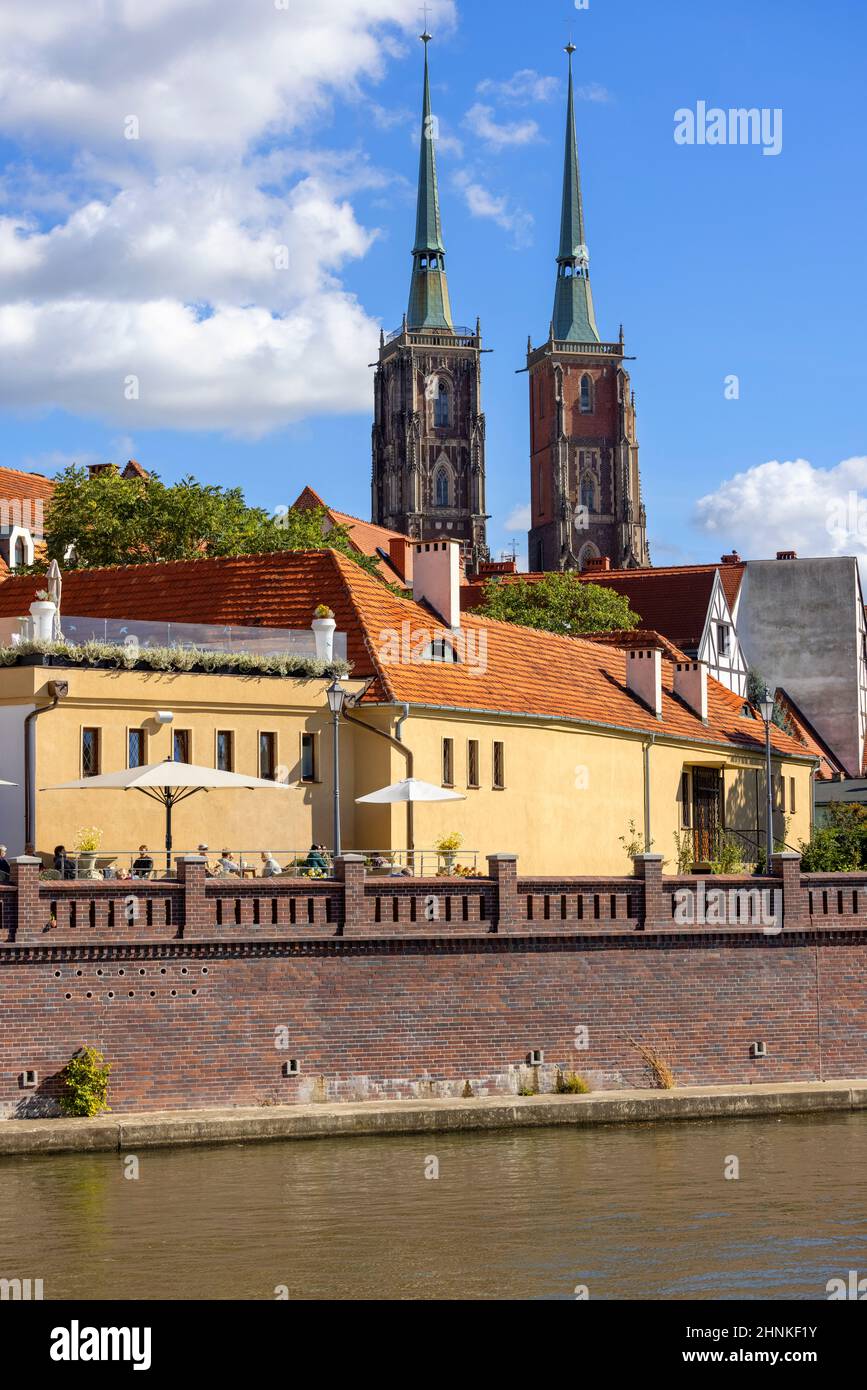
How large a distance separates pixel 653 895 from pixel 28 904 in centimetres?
1003

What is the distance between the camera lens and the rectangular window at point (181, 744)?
114 ft

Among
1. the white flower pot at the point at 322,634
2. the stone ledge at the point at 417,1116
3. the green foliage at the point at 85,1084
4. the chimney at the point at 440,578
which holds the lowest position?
the stone ledge at the point at 417,1116

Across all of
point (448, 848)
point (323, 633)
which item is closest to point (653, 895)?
point (448, 848)

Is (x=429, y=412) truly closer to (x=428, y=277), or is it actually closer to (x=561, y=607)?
(x=428, y=277)

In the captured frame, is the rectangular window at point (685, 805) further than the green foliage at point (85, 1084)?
Yes

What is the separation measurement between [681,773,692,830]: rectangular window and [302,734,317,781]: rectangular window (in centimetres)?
1314

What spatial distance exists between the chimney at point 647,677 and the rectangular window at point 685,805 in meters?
1.62

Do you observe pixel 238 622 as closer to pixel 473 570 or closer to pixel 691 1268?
pixel 691 1268

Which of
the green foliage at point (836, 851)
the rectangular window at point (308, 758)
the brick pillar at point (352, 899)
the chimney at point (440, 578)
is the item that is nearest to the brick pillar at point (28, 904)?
the brick pillar at point (352, 899)

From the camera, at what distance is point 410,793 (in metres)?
33.6

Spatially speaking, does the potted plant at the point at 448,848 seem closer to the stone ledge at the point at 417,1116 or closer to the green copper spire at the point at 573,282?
the stone ledge at the point at 417,1116

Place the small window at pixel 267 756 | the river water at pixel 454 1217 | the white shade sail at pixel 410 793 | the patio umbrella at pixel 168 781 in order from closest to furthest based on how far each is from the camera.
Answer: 1. the river water at pixel 454 1217
2. the patio umbrella at pixel 168 781
3. the white shade sail at pixel 410 793
4. the small window at pixel 267 756

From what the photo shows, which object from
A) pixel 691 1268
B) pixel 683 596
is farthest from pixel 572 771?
pixel 683 596
